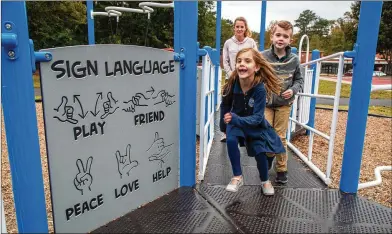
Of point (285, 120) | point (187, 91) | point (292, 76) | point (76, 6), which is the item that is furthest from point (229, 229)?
point (76, 6)

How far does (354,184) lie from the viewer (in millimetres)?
2426

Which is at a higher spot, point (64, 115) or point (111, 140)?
point (64, 115)

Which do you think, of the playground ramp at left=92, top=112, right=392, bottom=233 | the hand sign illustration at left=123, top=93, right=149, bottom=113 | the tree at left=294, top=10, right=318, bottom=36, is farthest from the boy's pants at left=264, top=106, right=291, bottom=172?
the tree at left=294, top=10, right=318, bottom=36

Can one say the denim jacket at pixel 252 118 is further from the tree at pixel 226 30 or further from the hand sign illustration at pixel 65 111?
the tree at pixel 226 30

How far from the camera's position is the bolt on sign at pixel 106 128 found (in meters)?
1.53

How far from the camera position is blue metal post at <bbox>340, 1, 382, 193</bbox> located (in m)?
2.20

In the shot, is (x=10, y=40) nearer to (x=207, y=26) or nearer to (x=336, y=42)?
(x=207, y=26)

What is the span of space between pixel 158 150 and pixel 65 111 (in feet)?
2.74

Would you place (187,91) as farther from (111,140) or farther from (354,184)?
(354,184)

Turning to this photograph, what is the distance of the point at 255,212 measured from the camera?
2127mm

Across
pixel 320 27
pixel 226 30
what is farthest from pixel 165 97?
pixel 320 27

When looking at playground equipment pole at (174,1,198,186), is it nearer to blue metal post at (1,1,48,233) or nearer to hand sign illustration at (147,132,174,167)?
hand sign illustration at (147,132,174,167)

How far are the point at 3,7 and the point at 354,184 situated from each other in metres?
2.43

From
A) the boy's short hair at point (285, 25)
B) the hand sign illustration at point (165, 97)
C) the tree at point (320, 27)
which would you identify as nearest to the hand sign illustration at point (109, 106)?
the hand sign illustration at point (165, 97)
